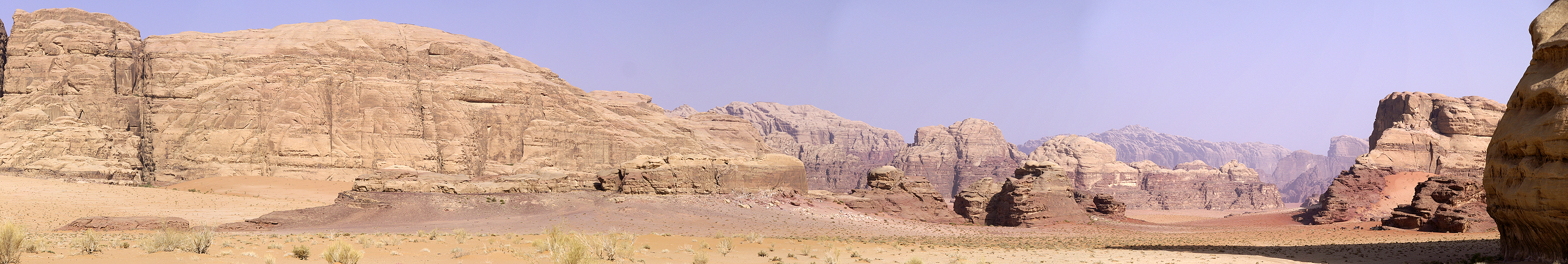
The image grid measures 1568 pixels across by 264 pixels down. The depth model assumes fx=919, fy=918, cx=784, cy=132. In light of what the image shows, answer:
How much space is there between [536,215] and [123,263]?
2294 cm

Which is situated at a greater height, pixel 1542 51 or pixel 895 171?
pixel 1542 51

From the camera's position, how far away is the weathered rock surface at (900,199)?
43.2 meters

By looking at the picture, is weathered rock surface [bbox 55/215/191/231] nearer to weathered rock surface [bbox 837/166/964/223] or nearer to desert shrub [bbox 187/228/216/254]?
desert shrub [bbox 187/228/216/254]

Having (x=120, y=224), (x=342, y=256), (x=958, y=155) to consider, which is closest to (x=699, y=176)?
(x=120, y=224)

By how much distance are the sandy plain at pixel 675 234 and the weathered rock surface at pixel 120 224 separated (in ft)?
3.24

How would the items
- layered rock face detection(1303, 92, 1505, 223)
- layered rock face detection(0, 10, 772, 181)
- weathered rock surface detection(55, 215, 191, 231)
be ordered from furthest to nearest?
layered rock face detection(1303, 92, 1505, 223) < layered rock face detection(0, 10, 772, 181) < weathered rock surface detection(55, 215, 191, 231)

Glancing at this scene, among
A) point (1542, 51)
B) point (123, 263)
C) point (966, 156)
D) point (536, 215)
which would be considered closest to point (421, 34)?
point (536, 215)

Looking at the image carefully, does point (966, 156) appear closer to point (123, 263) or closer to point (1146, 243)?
point (1146, 243)

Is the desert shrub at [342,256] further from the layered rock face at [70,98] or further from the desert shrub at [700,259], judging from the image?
Result: the layered rock face at [70,98]

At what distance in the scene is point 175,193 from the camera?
42.9m

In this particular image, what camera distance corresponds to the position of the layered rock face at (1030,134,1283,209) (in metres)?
94.4

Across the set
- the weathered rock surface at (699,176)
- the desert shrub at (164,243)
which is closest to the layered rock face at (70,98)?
the weathered rock surface at (699,176)

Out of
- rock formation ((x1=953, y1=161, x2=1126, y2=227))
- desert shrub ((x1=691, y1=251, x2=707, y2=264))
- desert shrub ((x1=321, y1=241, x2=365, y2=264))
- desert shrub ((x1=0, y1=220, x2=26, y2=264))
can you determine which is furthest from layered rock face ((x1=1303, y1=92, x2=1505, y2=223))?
desert shrub ((x1=0, y1=220, x2=26, y2=264))

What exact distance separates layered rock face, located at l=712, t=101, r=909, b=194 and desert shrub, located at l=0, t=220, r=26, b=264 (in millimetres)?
90334
